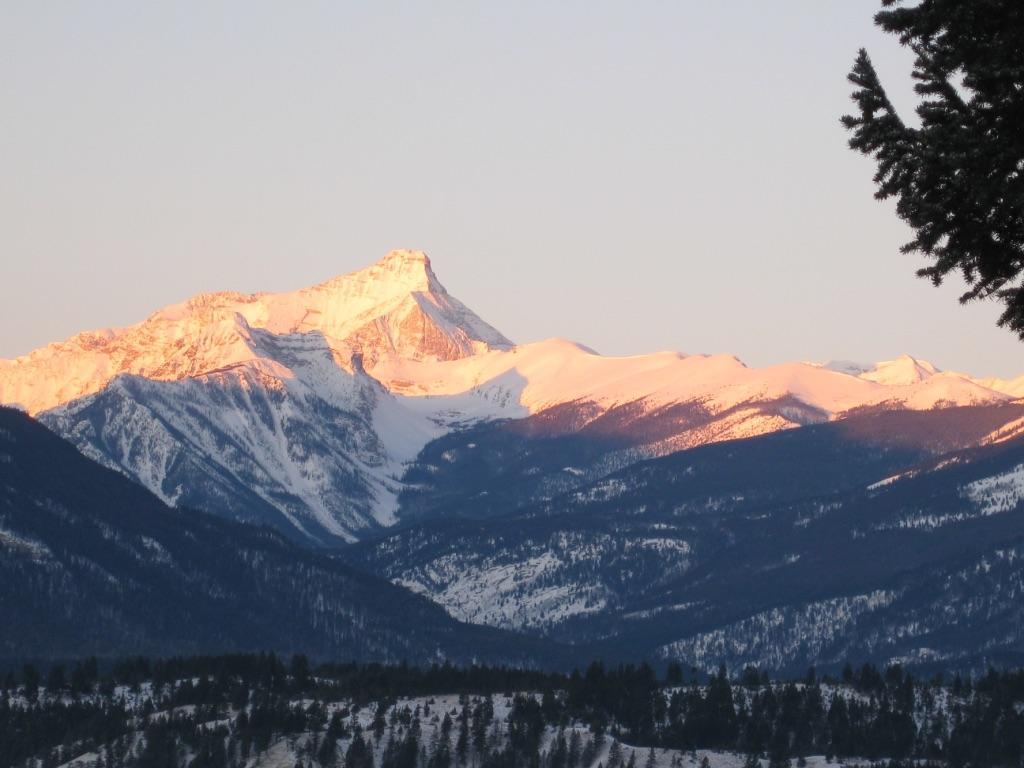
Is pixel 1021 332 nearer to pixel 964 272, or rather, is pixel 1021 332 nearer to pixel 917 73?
pixel 964 272

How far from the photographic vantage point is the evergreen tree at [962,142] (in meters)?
38.8

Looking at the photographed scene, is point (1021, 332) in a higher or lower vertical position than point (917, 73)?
lower

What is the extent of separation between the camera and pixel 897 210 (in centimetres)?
4075

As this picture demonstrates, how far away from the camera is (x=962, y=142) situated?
128ft

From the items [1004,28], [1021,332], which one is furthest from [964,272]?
[1004,28]

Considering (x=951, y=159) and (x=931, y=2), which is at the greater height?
(x=931, y=2)

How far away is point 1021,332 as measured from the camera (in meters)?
40.7

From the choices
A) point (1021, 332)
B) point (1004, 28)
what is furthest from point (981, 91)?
point (1021, 332)

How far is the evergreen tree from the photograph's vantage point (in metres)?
38.8

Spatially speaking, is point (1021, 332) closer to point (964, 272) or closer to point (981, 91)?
point (964, 272)

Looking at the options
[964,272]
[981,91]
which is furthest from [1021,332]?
[981,91]

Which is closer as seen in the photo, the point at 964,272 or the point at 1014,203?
the point at 1014,203

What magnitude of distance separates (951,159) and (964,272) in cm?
262

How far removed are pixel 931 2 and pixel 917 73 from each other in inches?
41.2
